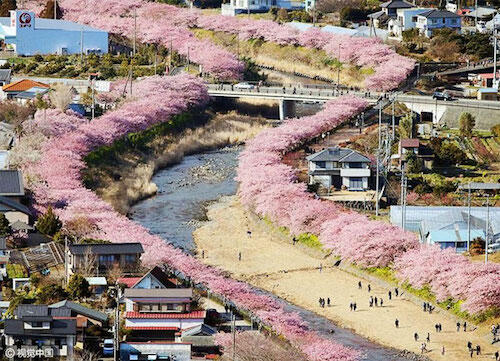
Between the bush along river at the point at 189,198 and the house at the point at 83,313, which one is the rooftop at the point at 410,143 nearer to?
the bush along river at the point at 189,198

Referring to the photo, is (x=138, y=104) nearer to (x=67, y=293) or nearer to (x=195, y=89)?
(x=195, y=89)

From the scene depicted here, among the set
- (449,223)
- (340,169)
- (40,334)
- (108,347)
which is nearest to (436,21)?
(340,169)

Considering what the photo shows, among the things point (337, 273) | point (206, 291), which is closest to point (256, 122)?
point (337, 273)

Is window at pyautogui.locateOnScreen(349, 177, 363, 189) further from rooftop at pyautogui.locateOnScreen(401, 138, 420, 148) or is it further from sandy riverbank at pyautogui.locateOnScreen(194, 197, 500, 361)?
sandy riverbank at pyautogui.locateOnScreen(194, 197, 500, 361)

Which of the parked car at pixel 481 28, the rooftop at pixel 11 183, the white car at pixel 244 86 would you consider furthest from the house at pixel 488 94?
the rooftop at pixel 11 183

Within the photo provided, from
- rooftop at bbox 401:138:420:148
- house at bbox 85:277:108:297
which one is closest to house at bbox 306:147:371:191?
rooftop at bbox 401:138:420:148

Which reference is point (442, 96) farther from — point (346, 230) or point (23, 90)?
point (346, 230)
